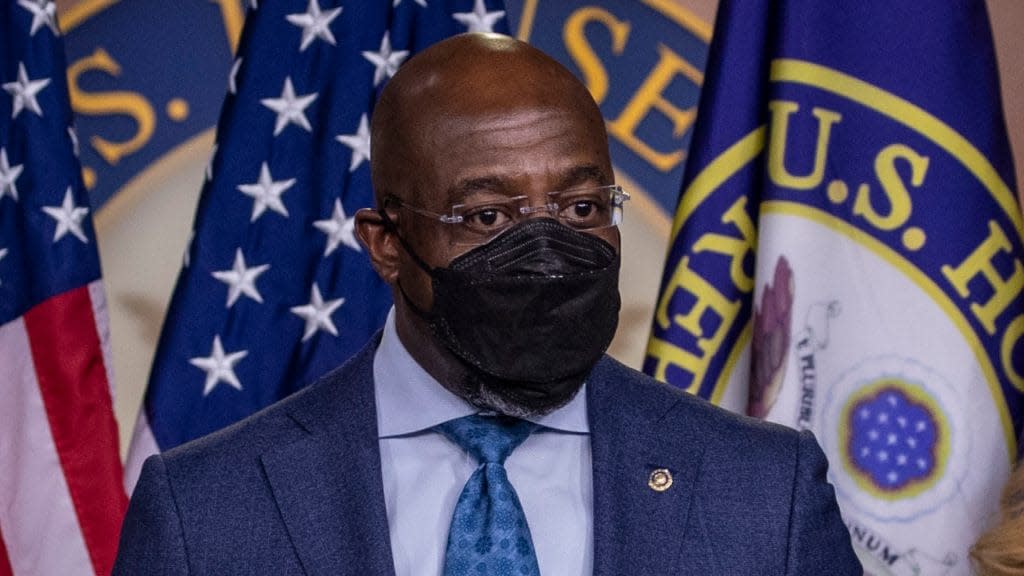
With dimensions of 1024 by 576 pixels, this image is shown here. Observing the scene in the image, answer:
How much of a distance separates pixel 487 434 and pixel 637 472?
203mm

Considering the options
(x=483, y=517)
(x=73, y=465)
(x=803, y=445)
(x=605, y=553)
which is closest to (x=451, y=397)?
(x=483, y=517)

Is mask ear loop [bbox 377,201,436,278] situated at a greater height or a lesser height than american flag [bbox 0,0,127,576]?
greater

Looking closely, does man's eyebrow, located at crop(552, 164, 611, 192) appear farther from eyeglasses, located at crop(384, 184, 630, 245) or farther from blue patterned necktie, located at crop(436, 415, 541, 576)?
blue patterned necktie, located at crop(436, 415, 541, 576)

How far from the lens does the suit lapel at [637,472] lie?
188 centimetres

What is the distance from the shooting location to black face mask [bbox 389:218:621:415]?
1.86 metres

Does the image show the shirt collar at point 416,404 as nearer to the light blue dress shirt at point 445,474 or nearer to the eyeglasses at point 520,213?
the light blue dress shirt at point 445,474

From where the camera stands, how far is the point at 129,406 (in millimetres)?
3439

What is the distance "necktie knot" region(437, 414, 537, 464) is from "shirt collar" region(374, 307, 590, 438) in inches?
0.5

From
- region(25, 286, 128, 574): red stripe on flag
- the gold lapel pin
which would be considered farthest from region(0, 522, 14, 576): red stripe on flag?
the gold lapel pin

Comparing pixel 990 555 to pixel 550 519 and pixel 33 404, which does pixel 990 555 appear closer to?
pixel 550 519

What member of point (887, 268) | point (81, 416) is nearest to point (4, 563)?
point (81, 416)

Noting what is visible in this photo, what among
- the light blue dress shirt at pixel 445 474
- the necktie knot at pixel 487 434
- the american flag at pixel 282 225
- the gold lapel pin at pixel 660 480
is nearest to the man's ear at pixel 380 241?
the light blue dress shirt at pixel 445 474

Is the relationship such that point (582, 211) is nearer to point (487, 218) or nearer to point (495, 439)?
point (487, 218)

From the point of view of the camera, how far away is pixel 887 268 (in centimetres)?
299
